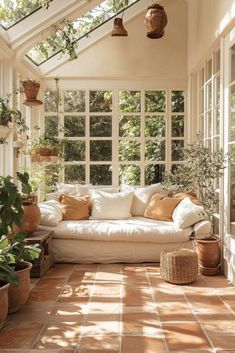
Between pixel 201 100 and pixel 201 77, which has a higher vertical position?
pixel 201 77

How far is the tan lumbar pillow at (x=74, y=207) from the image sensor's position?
5.27m

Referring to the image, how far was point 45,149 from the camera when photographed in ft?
17.7

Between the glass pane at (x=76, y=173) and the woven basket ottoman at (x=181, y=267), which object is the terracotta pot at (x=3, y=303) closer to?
the woven basket ottoman at (x=181, y=267)

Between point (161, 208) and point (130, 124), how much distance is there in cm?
163

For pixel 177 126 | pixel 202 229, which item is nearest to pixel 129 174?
pixel 177 126

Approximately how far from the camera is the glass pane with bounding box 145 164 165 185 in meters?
6.21

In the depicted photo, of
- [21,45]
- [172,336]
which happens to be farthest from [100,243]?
[21,45]

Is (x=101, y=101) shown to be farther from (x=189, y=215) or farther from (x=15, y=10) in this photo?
(x=189, y=215)

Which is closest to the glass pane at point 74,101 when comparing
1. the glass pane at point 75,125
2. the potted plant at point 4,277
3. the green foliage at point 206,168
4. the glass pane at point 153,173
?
the glass pane at point 75,125

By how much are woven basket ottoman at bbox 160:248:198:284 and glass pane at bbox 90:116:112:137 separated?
108 inches

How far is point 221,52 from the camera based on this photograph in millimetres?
4328

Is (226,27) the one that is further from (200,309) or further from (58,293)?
(58,293)

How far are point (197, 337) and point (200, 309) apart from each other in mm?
567

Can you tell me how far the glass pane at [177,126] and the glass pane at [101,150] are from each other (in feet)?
3.34
